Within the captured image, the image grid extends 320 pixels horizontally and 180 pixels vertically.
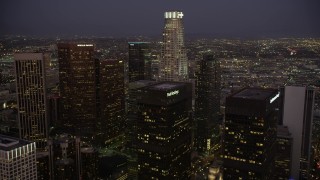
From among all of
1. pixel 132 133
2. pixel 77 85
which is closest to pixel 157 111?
pixel 132 133

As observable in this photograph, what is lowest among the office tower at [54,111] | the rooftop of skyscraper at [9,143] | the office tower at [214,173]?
the office tower at [214,173]

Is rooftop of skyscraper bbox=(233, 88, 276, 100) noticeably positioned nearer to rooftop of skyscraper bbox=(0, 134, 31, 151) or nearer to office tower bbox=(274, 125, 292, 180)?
office tower bbox=(274, 125, 292, 180)

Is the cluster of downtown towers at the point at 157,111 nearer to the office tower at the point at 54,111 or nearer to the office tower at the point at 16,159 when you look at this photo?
the office tower at the point at 54,111

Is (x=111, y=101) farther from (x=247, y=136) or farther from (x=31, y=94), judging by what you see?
(x=247, y=136)

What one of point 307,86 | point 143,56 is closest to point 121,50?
point 143,56

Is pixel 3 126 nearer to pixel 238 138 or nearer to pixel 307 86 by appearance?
pixel 238 138

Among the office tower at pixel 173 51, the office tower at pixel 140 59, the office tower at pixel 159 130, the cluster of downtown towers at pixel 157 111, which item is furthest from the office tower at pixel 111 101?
the office tower at pixel 159 130

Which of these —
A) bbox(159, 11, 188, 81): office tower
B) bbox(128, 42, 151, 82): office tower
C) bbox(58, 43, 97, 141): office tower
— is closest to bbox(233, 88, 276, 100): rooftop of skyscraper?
bbox(58, 43, 97, 141): office tower
